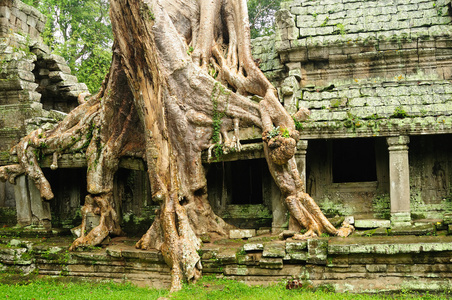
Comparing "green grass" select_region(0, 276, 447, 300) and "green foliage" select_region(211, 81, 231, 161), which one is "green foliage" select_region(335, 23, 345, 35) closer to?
"green foliage" select_region(211, 81, 231, 161)

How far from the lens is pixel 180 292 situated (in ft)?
24.3

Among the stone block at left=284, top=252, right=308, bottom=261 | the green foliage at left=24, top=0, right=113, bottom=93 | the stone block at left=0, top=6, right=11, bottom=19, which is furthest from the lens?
the green foliage at left=24, top=0, right=113, bottom=93

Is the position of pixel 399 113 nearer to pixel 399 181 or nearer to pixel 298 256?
pixel 399 181

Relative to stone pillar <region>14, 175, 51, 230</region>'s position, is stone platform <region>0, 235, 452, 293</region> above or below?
below

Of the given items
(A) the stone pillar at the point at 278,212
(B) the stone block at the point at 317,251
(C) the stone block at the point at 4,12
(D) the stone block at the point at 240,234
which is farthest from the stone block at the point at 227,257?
(C) the stone block at the point at 4,12

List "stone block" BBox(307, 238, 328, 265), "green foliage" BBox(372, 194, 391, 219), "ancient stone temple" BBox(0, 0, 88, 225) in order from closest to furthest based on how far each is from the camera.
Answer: "stone block" BBox(307, 238, 328, 265) → "green foliage" BBox(372, 194, 391, 219) → "ancient stone temple" BBox(0, 0, 88, 225)

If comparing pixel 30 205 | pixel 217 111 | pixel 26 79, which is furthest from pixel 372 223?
pixel 26 79

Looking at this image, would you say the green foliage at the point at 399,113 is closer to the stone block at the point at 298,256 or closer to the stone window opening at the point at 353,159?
the stone window opening at the point at 353,159

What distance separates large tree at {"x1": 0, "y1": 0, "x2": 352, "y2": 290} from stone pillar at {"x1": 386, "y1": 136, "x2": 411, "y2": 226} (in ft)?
3.67

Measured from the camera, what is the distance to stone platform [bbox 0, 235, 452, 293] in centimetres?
716

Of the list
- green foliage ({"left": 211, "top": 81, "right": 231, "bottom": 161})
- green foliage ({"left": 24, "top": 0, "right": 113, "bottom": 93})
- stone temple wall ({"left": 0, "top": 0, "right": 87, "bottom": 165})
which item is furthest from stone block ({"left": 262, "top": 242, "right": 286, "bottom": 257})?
green foliage ({"left": 24, "top": 0, "right": 113, "bottom": 93})

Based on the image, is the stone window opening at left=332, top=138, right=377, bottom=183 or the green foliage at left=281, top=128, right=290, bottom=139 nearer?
the green foliage at left=281, top=128, right=290, bottom=139

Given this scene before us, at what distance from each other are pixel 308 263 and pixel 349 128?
2.75 m

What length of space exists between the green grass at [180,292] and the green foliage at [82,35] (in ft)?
40.0
